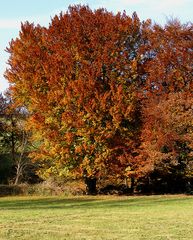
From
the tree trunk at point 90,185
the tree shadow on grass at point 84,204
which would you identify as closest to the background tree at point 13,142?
the tree trunk at point 90,185

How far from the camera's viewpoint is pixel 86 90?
101 ft

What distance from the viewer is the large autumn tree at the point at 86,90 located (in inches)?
1217

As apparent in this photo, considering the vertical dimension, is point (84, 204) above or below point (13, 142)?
below

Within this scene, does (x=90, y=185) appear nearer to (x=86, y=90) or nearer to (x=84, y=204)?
(x=86, y=90)

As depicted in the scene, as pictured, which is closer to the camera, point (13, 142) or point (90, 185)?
point (90, 185)

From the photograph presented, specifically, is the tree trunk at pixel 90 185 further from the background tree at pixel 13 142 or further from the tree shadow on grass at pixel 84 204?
the background tree at pixel 13 142

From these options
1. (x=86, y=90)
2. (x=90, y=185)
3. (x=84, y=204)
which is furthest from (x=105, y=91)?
(x=84, y=204)

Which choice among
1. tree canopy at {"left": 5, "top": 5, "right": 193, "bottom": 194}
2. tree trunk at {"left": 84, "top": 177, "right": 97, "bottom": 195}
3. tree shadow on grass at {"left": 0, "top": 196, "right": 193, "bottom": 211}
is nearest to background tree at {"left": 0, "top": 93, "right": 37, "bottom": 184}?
tree canopy at {"left": 5, "top": 5, "right": 193, "bottom": 194}

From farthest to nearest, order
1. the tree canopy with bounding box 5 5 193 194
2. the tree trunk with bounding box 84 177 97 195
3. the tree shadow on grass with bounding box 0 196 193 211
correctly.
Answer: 1. the tree trunk with bounding box 84 177 97 195
2. the tree canopy with bounding box 5 5 193 194
3. the tree shadow on grass with bounding box 0 196 193 211

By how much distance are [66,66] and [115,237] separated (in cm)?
2229

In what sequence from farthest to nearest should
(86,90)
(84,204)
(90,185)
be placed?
(90,185)
(86,90)
(84,204)

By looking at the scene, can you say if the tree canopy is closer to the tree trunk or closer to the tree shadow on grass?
the tree trunk

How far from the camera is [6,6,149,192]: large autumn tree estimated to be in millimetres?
30922

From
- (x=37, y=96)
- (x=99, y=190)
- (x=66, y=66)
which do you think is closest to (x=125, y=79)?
(x=66, y=66)
